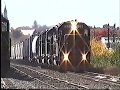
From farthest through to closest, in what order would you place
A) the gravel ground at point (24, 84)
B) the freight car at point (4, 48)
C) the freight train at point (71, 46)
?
1. the freight train at point (71, 46)
2. the freight car at point (4, 48)
3. the gravel ground at point (24, 84)

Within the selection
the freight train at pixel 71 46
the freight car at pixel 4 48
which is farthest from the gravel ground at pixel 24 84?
the freight train at pixel 71 46

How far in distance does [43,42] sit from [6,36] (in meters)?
9.05

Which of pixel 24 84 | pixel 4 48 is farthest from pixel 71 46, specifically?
pixel 24 84

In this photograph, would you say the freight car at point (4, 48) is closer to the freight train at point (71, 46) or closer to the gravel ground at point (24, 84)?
the gravel ground at point (24, 84)

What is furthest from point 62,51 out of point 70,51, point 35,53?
point 35,53

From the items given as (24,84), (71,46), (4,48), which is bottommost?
(24,84)

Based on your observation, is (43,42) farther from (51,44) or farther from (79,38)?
(79,38)

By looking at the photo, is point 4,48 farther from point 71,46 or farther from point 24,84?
point 24,84

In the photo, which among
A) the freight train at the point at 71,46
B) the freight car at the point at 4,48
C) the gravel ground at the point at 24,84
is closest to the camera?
the gravel ground at the point at 24,84

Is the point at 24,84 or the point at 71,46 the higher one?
the point at 71,46

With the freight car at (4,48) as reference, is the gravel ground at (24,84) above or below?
below

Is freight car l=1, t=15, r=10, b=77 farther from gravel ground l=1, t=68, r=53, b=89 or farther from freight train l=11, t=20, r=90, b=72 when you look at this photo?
freight train l=11, t=20, r=90, b=72

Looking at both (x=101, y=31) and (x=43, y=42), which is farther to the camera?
(x=101, y=31)

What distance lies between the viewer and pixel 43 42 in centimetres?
3144
